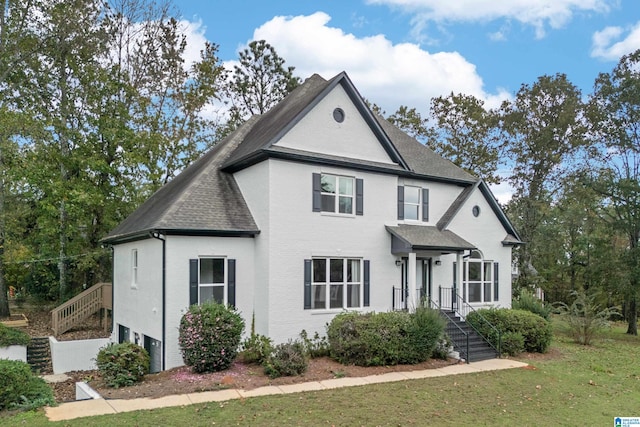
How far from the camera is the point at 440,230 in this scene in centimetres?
1856

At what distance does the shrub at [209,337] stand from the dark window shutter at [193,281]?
1.17m

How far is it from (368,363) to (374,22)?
9797mm

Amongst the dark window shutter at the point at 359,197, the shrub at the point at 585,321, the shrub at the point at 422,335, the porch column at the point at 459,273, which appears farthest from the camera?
the shrub at the point at 585,321

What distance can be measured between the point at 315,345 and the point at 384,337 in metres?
2.39

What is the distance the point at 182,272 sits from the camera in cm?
1370

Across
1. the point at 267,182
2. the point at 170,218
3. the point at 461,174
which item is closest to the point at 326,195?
the point at 267,182

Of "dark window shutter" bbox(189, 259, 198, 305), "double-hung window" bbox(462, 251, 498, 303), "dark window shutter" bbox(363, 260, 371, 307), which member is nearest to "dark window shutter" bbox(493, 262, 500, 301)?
"double-hung window" bbox(462, 251, 498, 303)

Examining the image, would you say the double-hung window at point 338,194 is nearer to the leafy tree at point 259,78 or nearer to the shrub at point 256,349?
the shrub at point 256,349

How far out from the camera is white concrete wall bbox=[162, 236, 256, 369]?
1352cm

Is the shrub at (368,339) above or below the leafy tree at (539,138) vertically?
below

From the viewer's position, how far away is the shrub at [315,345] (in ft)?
47.2

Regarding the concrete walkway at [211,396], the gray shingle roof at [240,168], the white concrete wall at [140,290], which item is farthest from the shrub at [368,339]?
the white concrete wall at [140,290]

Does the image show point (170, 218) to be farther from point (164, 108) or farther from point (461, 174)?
point (164, 108)

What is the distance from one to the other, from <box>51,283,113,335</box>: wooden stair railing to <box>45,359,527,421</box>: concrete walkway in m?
11.7
